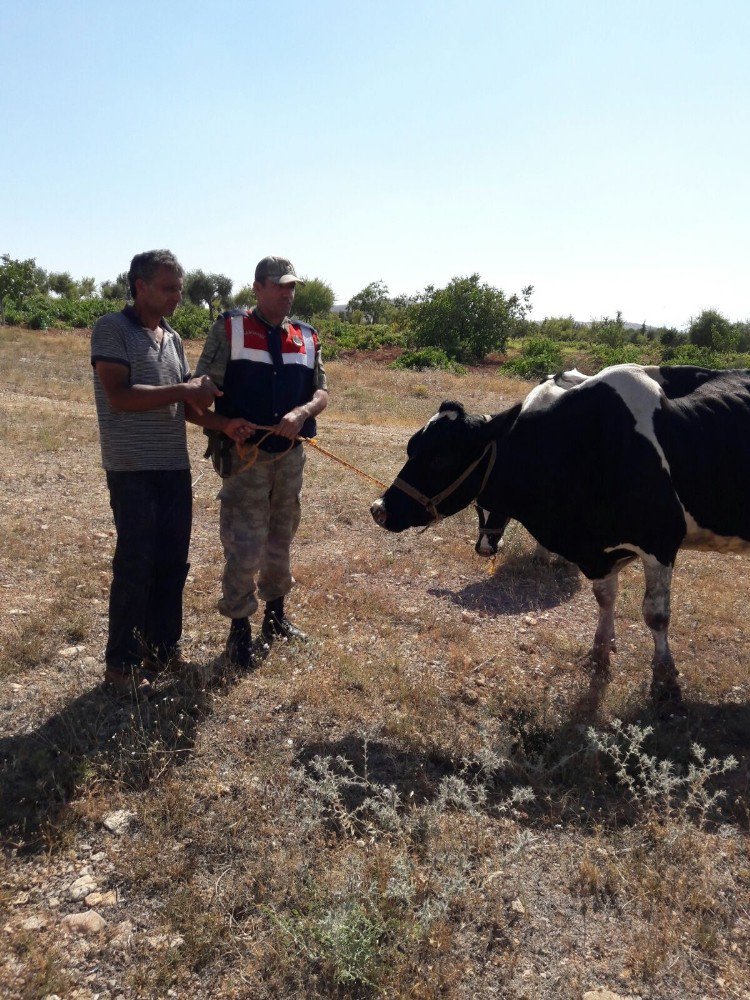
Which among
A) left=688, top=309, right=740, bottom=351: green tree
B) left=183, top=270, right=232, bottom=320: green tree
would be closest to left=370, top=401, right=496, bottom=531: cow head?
left=688, top=309, right=740, bottom=351: green tree

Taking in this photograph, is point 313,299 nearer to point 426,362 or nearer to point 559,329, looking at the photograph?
point 559,329

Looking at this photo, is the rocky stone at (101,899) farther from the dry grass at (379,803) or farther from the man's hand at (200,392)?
the man's hand at (200,392)

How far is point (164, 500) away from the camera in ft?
12.7

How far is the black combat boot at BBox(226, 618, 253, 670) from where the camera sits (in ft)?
14.0

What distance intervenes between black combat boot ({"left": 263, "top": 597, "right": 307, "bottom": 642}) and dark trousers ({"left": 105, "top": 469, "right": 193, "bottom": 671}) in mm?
679

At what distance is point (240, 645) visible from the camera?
4289 mm

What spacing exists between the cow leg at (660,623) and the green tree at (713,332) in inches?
2026

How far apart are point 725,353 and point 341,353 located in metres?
27.3

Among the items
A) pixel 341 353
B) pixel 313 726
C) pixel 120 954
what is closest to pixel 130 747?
pixel 313 726

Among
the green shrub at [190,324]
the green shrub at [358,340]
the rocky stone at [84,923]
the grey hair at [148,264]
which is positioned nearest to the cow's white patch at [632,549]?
the grey hair at [148,264]

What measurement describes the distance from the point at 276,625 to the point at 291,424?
4.64 ft

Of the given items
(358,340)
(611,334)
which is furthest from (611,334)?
(358,340)

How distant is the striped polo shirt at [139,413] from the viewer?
Answer: 3520mm

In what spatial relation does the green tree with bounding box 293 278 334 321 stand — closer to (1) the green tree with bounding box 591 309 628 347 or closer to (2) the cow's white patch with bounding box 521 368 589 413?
(1) the green tree with bounding box 591 309 628 347
